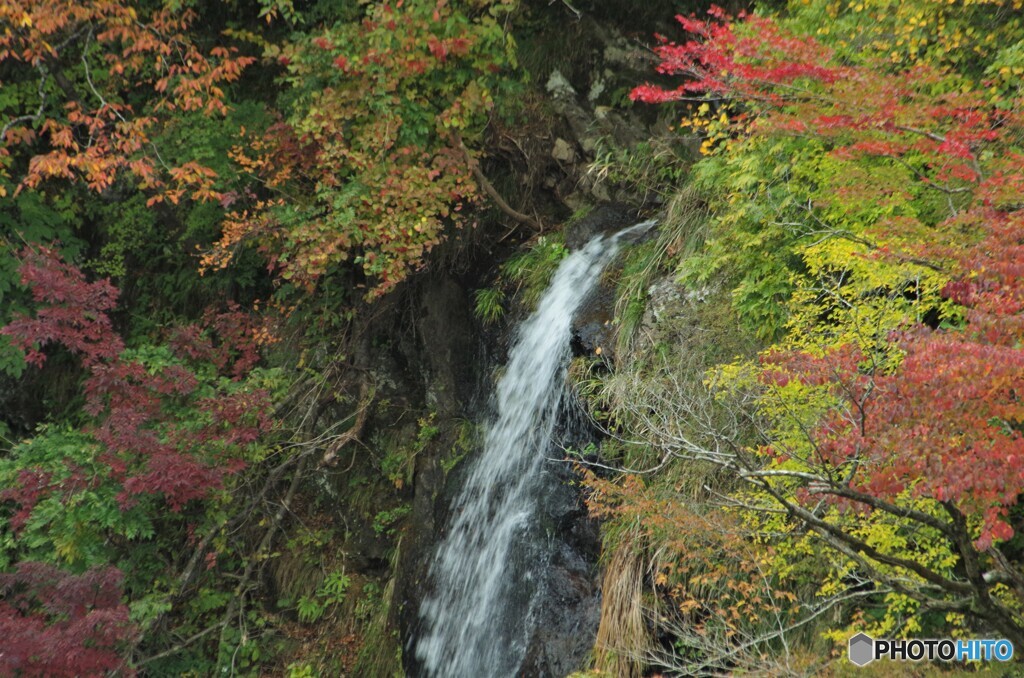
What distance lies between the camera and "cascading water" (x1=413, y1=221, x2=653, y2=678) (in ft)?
21.0

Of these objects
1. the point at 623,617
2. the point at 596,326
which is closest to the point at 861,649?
the point at 623,617

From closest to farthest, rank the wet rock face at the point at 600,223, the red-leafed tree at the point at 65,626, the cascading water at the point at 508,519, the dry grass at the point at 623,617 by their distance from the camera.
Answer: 1. the dry grass at the point at 623,617
2. the red-leafed tree at the point at 65,626
3. the cascading water at the point at 508,519
4. the wet rock face at the point at 600,223

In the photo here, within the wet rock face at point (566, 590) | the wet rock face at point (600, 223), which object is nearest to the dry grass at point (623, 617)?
the wet rock face at point (566, 590)

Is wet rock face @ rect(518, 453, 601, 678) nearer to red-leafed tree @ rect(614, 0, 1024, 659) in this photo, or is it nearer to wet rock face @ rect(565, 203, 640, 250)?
red-leafed tree @ rect(614, 0, 1024, 659)

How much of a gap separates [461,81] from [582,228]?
2.00 metres

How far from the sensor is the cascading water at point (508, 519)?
21.0 feet

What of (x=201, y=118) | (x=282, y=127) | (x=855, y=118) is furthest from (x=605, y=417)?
(x=201, y=118)

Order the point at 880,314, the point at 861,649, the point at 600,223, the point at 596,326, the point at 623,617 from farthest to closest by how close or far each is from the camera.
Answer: the point at 600,223, the point at 596,326, the point at 623,617, the point at 880,314, the point at 861,649

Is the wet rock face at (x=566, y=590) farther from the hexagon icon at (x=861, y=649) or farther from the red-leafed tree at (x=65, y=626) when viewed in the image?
the red-leafed tree at (x=65, y=626)

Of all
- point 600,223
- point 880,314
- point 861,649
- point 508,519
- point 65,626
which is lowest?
point 861,649

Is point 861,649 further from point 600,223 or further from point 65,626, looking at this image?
point 65,626

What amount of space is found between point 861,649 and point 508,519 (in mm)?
3202

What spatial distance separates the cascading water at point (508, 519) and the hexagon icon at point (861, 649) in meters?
2.57

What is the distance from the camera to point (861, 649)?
4.24 m
